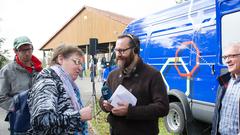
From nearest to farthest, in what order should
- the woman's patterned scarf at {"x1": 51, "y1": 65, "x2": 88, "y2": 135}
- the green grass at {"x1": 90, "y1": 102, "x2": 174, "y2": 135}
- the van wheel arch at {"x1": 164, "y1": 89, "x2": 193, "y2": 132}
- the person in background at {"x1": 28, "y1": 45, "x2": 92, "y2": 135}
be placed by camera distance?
the person in background at {"x1": 28, "y1": 45, "x2": 92, "y2": 135}
the woman's patterned scarf at {"x1": 51, "y1": 65, "x2": 88, "y2": 135}
the van wheel arch at {"x1": 164, "y1": 89, "x2": 193, "y2": 132}
the green grass at {"x1": 90, "y1": 102, "x2": 174, "y2": 135}

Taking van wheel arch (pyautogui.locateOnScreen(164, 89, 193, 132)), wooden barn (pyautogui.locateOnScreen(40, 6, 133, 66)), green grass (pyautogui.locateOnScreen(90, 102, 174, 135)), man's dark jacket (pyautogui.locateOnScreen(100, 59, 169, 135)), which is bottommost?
green grass (pyautogui.locateOnScreen(90, 102, 174, 135))

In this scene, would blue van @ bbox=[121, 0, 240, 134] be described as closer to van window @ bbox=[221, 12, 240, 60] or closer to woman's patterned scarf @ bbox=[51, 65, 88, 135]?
van window @ bbox=[221, 12, 240, 60]

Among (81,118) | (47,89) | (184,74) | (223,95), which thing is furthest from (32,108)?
(184,74)

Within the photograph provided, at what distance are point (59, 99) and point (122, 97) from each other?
86 centimetres

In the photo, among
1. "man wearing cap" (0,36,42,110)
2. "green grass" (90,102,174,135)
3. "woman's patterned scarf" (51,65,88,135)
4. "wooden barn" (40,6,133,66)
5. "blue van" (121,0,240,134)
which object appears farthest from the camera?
"wooden barn" (40,6,133,66)

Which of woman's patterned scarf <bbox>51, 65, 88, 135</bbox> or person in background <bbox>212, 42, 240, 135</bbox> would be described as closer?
woman's patterned scarf <bbox>51, 65, 88, 135</bbox>

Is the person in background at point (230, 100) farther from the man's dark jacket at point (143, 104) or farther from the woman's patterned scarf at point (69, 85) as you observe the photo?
the woman's patterned scarf at point (69, 85)

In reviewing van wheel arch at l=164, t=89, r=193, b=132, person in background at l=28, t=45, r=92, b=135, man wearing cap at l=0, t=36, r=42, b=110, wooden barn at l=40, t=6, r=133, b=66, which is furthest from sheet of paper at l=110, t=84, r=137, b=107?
wooden barn at l=40, t=6, r=133, b=66

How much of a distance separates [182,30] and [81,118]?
505 centimetres

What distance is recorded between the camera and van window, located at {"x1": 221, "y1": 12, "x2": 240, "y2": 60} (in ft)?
18.5

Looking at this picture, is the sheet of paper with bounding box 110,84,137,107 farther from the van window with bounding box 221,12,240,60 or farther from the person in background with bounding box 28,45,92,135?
the van window with bounding box 221,12,240,60

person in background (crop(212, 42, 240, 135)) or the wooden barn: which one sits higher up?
the wooden barn

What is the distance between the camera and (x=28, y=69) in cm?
412

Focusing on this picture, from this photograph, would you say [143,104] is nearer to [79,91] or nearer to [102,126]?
[79,91]
